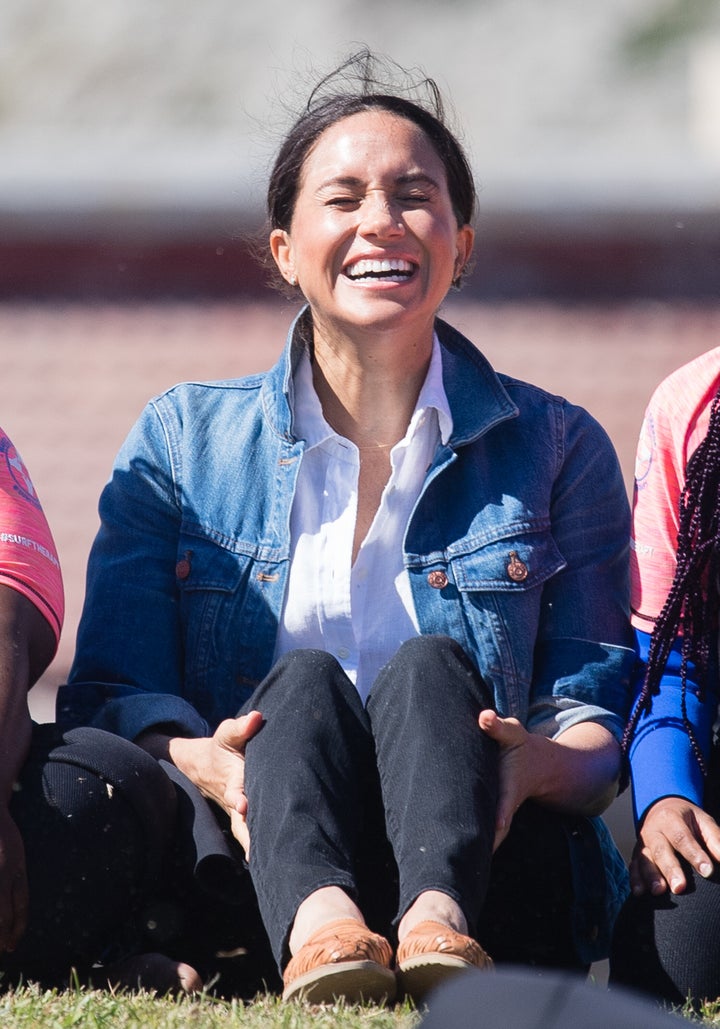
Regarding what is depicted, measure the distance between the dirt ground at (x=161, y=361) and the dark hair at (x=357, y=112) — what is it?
403cm

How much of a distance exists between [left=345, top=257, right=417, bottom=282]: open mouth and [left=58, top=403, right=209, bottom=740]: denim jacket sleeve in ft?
1.95

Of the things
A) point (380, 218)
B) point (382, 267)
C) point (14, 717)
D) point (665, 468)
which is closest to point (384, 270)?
point (382, 267)

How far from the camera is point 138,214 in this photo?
848 cm

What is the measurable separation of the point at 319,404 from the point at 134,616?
68 cm

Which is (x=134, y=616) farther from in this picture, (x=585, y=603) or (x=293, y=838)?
(x=585, y=603)

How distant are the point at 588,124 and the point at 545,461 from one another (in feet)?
84.1

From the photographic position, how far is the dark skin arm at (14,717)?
298 cm

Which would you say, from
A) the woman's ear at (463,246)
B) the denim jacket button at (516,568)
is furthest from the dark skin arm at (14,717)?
the woman's ear at (463,246)

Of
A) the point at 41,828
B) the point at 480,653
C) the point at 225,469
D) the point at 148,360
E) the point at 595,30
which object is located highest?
the point at 595,30

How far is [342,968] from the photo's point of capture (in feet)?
8.78

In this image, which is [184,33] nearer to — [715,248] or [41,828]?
[715,248]

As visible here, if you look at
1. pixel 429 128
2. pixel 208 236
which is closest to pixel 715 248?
pixel 208 236

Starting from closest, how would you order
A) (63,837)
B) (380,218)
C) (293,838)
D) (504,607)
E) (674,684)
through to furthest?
(293,838), (63,837), (674,684), (504,607), (380,218)

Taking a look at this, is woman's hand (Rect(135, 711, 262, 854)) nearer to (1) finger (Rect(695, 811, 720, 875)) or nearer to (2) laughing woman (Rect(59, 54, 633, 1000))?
(2) laughing woman (Rect(59, 54, 633, 1000))
